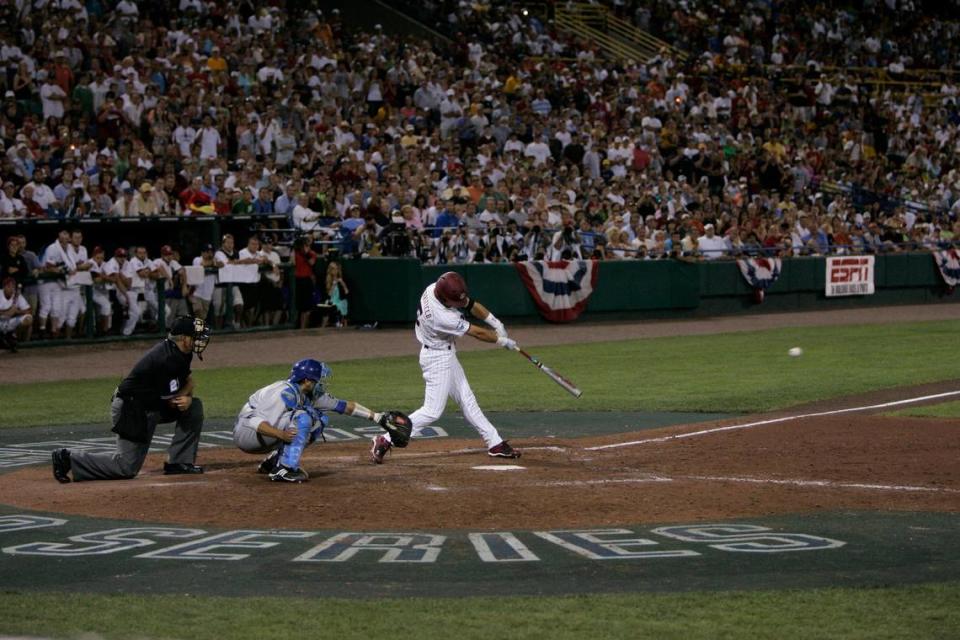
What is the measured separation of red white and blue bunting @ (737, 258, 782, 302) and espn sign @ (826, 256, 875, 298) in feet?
5.47

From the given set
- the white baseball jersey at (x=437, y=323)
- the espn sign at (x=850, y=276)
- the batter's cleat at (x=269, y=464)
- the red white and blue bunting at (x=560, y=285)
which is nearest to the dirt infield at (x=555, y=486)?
the batter's cleat at (x=269, y=464)

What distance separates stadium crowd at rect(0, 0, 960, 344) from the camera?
25.0 m

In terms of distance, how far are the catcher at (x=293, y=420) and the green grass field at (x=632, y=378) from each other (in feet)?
14.5

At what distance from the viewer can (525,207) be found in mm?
27688

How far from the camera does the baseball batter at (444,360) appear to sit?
12641 mm

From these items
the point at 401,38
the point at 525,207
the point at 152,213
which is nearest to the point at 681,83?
the point at 401,38

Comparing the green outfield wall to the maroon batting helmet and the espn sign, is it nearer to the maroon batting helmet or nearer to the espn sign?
the espn sign

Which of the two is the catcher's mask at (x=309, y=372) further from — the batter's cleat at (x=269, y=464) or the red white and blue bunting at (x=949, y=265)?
the red white and blue bunting at (x=949, y=265)

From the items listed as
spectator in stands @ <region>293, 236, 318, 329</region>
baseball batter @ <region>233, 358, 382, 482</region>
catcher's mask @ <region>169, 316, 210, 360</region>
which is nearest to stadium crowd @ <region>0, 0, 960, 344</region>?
spectator in stands @ <region>293, 236, 318, 329</region>

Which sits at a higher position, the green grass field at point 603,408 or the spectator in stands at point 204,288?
the spectator in stands at point 204,288

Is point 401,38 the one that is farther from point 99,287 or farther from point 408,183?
point 99,287

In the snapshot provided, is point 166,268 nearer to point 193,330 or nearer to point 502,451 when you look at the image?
point 193,330

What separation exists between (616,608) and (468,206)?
18983mm

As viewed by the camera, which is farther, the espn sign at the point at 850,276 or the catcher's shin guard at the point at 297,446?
the espn sign at the point at 850,276
